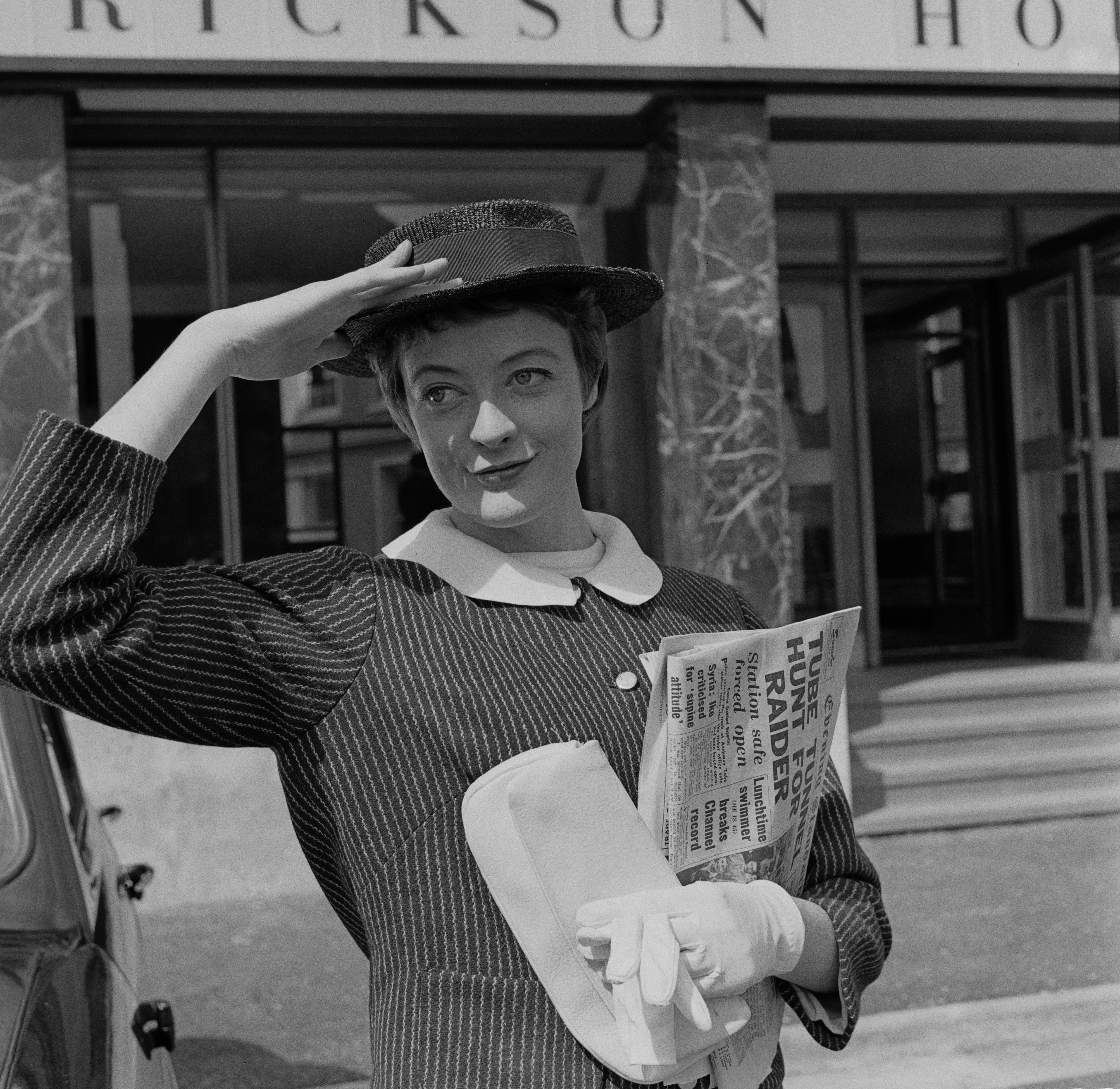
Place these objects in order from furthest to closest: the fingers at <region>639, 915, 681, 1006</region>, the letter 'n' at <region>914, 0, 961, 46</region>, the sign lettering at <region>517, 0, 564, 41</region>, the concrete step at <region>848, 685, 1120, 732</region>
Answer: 1. the concrete step at <region>848, 685, 1120, 732</region>
2. the letter 'n' at <region>914, 0, 961, 46</region>
3. the sign lettering at <region>517, 0, 564, 41</region>
4. the fingers at <region>639, 915, 681, 1006</region>

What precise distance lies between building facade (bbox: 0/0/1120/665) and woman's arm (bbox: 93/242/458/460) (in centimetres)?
427

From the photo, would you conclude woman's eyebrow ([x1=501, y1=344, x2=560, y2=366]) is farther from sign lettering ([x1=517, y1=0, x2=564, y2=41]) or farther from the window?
the window

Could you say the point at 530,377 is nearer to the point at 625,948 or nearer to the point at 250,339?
the point at 250,339

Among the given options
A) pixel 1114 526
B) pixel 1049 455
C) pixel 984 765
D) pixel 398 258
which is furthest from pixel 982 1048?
pixel 1049 455

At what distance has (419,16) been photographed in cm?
559

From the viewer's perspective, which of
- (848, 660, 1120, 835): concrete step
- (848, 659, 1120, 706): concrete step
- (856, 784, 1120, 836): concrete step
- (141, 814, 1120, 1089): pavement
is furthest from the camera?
(848, 659, 1120, 706): concrete step

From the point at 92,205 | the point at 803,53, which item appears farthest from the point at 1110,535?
the point at 92,205

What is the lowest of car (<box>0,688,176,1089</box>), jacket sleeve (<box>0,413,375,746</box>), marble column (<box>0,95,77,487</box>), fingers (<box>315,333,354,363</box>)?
car (<box>0,688,176,1089</box>)

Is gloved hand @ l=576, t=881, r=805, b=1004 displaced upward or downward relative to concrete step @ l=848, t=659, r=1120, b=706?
upward

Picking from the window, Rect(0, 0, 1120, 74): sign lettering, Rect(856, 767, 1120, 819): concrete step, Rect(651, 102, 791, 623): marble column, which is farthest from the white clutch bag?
the window

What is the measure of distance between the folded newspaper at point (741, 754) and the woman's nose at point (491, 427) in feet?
1.04

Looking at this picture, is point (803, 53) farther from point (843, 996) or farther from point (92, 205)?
point (843, 996)

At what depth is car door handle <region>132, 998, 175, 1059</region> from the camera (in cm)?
212

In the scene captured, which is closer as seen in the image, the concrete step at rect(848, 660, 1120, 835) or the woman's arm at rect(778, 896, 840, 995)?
the woman's arm at rect(778, 896, 840, 995)
